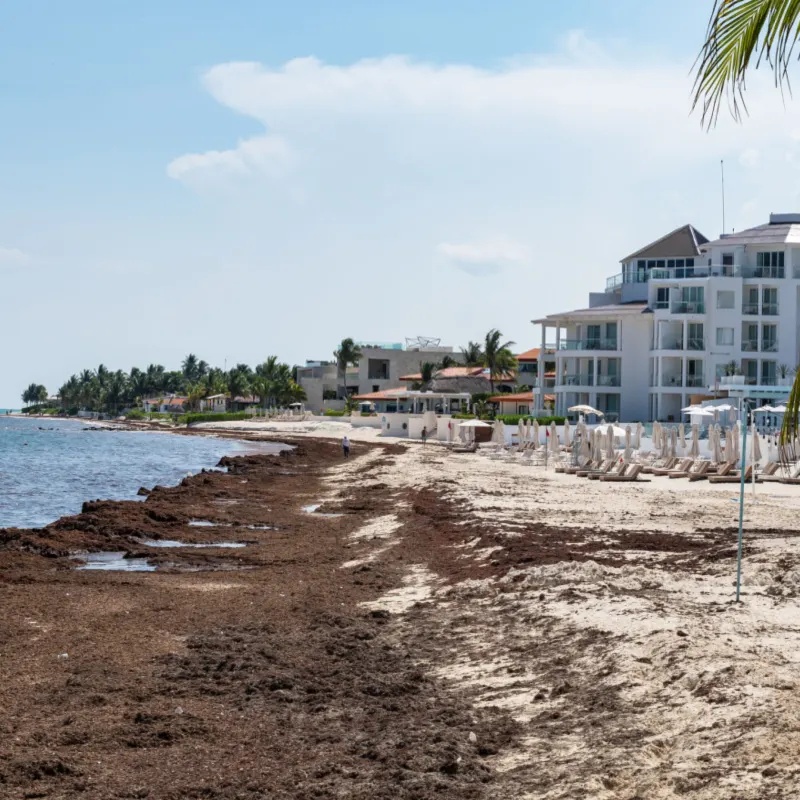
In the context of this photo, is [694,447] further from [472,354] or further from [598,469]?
[472,354]

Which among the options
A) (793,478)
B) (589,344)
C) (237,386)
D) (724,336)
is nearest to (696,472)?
(793,478)

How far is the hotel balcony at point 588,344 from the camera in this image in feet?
233

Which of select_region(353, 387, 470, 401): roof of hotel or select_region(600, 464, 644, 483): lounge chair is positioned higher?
select_region(353, 387, 470, 401): roof of hotel

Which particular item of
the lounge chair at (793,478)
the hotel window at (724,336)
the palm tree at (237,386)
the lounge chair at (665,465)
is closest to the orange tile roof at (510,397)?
the hotel window at (724,336)

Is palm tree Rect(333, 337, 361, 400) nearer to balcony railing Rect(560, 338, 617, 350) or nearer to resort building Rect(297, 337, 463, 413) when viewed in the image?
resort building Rect(297, 337, 463, 413)

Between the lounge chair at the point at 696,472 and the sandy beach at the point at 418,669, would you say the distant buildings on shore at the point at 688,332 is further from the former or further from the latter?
the sandy beach at the point at 418,669

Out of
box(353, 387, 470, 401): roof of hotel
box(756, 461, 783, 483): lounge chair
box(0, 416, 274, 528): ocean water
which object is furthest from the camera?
box(353, 387, 470, 401): roof of hotel

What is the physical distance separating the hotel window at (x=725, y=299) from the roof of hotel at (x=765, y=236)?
11.5ft

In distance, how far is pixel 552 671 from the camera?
8664mm

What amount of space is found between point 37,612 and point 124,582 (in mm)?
2548

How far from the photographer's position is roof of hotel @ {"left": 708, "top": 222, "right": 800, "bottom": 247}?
67.6m

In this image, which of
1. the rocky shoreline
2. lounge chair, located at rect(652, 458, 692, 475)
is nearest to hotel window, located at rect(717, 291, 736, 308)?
lounge chair, located at rect(652, 458, 692, 475)

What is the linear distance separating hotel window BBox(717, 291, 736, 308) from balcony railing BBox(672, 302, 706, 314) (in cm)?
102

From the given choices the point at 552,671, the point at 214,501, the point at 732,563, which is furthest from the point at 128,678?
the point at 214,501
